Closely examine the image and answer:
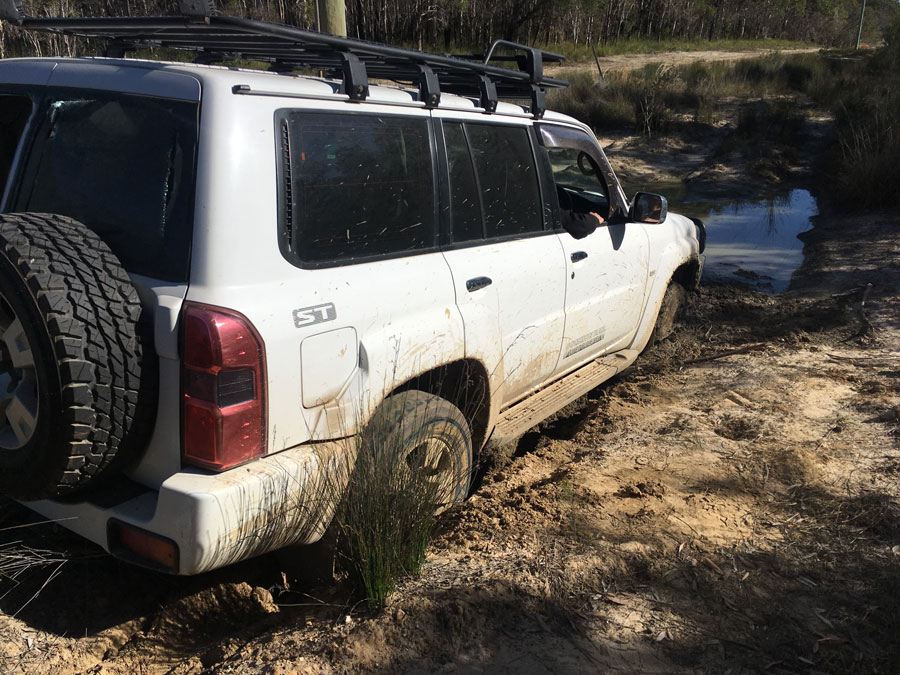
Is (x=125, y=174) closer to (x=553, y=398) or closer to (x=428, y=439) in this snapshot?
(x=428, y=439)

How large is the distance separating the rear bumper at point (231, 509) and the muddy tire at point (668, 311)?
3.63 metres

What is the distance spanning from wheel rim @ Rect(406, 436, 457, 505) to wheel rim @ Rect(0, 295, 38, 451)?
4.37ft

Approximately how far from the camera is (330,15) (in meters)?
5.94

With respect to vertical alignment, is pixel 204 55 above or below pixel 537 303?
above

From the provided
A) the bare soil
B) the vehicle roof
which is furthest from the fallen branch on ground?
the vehicle roof

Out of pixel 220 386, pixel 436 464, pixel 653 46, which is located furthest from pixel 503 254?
pixel 653 46

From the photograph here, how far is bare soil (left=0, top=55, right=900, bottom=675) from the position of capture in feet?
Answer: 8.54

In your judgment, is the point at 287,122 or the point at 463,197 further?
the point at 463,197

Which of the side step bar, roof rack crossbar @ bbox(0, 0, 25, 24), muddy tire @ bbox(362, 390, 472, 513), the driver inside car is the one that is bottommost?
the side step bar

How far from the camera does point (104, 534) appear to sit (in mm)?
2551

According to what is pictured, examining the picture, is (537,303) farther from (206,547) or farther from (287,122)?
(206,547)

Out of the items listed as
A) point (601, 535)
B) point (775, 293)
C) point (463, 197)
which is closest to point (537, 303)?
point (463, 197)

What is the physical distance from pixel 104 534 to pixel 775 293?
24.5ft

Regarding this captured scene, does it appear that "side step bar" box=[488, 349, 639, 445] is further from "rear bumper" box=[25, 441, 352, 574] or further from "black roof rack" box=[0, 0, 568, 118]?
"black roof rack" box=[0, 0, 568, 118]
